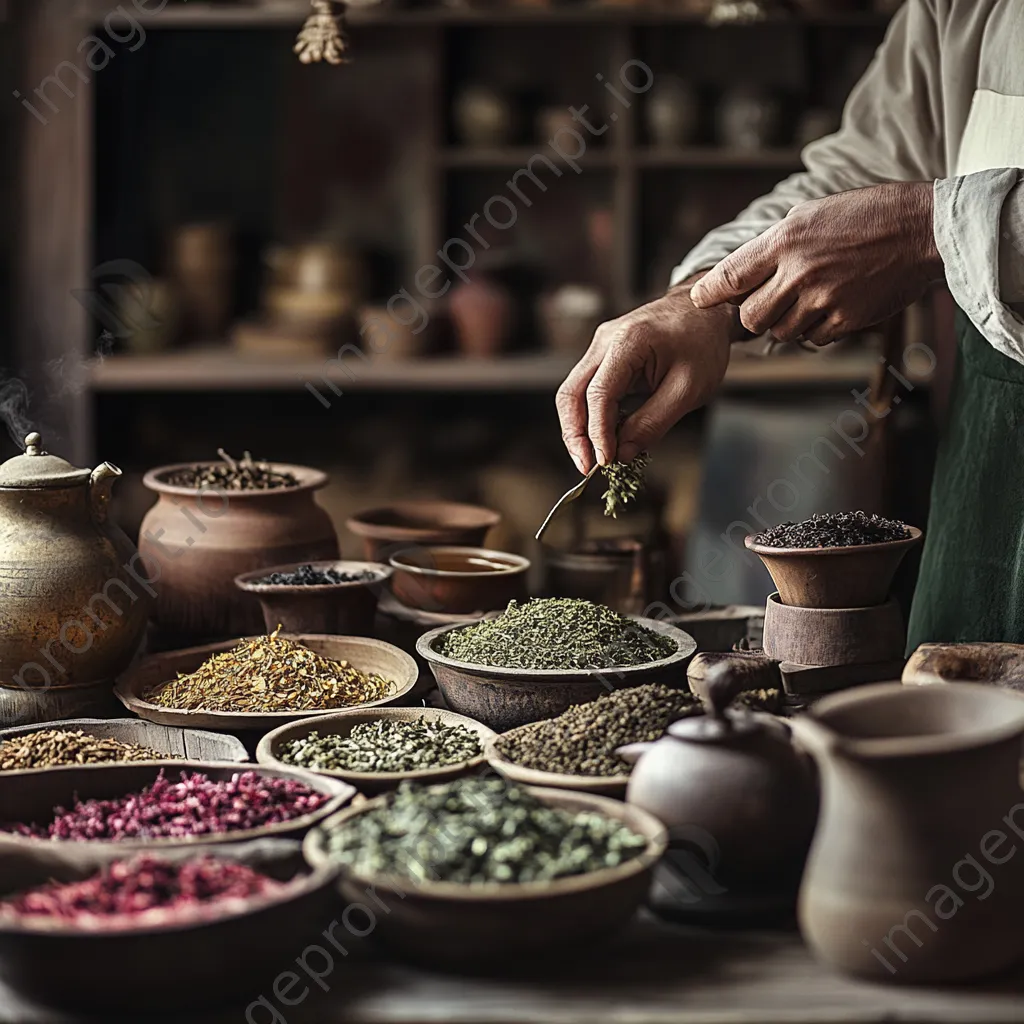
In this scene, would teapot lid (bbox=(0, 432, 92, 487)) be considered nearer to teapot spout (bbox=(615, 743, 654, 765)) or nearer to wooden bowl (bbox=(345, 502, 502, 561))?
wooden bowl (bbox=(345, 502, 502, 561))

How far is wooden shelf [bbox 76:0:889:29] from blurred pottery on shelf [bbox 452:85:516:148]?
0.25 m

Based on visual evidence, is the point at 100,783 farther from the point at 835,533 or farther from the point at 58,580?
Result: the point at 835,533

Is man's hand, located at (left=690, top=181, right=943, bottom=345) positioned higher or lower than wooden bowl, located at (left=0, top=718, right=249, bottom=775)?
higher

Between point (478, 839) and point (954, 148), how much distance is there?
1639 mm

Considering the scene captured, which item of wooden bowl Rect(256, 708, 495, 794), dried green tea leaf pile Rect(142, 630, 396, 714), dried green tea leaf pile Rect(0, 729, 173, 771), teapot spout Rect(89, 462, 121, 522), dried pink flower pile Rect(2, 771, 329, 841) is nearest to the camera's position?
dried pink flower pile Rect(2, 771, 329, 841)

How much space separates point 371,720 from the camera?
5.98 feet

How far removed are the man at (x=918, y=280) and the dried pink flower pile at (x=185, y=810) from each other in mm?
776

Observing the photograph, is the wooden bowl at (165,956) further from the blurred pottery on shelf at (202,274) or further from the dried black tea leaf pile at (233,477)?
the blurred pottery on shelf at (202,274)

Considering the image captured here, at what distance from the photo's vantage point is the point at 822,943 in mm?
1210

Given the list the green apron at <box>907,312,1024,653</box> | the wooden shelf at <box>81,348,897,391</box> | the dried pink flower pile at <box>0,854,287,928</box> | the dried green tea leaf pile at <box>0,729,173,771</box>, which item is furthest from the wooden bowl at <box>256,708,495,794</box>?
the wooden shelf at <box>81,348,897,391</box>

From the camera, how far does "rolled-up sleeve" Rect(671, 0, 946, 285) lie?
237 cm

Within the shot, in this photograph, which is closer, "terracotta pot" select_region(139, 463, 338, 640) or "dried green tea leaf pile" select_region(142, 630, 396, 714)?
"dried green tea leaf pile" select_region(142, 630, 396, 714)

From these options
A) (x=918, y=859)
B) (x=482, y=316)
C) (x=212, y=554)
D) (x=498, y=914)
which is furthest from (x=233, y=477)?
(x=482, y=316)

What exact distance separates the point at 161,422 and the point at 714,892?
4.00m
